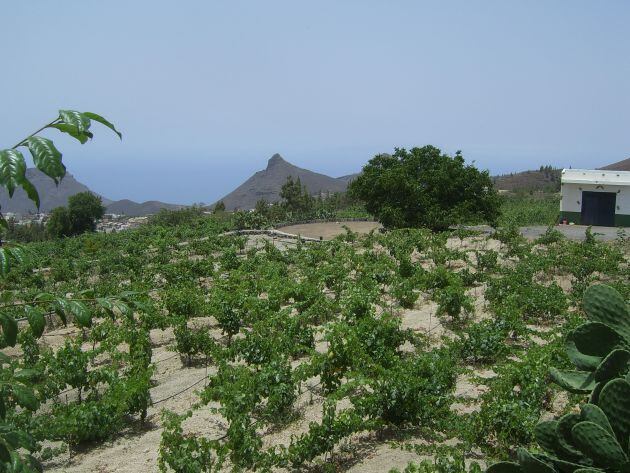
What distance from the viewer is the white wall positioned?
2808cm

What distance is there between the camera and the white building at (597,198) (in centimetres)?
2808

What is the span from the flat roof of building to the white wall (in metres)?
0.26

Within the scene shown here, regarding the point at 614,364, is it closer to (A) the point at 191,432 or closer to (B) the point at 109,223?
(A) the point at 191,432

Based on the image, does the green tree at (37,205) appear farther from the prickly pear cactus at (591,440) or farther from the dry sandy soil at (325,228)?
the dry sandy soil at (325,228)

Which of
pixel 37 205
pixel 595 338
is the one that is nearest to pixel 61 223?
pixel 37 205

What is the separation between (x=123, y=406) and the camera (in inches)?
281

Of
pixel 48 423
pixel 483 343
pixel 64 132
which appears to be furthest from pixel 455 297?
pixel 64 132

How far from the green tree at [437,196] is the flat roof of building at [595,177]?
228 inches

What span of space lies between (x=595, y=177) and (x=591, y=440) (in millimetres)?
29909

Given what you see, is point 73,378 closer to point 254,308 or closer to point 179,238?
point 254,308

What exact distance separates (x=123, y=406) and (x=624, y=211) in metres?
27.9

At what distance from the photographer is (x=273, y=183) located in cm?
9794

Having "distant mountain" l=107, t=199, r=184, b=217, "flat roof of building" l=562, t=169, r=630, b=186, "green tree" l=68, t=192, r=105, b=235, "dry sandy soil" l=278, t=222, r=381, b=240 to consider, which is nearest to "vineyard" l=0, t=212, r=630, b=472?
"dry sandy soil" l=278, t=222, r=381, b=240

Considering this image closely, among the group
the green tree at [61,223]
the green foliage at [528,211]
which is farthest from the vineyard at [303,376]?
the green tree at [61,223]
